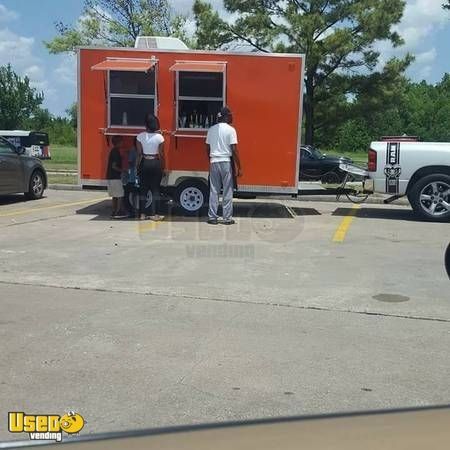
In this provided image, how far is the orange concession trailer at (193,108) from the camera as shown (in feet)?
38.2

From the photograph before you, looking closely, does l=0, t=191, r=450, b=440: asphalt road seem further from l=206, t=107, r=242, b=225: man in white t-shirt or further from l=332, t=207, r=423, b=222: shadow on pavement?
l=332, t=207, r=423, b=222: shadow on pavement

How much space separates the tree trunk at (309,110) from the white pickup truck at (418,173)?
1741 cm

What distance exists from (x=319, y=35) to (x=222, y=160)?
18.8 metres

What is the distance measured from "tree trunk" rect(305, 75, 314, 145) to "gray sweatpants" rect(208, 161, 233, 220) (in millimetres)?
18625

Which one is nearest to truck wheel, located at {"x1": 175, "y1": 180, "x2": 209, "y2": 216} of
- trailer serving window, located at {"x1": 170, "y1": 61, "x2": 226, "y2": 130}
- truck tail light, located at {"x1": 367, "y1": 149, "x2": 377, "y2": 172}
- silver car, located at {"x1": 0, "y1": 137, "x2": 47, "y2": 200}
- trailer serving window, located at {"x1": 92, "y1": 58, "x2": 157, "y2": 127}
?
trailer serving window, located at {"x1": 170, "y1": 61, "x2": 226, "y2": 130}

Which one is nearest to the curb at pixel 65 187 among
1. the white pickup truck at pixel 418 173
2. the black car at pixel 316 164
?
the black car at pixel 316 164

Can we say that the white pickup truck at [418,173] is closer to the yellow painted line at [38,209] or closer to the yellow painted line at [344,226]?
the yellow painted line at [344,226]

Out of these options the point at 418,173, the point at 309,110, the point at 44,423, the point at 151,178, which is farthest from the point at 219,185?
the point at 309,110

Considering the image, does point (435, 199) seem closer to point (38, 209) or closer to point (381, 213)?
point (381, 213)

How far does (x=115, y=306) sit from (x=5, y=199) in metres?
9.69

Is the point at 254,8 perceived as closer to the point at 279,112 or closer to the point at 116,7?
the point at 116,7

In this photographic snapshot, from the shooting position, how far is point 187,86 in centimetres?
1173

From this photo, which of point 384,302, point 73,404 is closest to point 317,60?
point 384,302

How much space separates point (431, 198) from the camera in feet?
38.7
